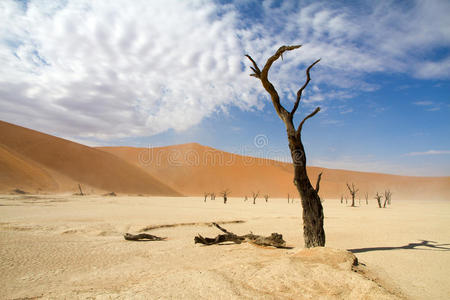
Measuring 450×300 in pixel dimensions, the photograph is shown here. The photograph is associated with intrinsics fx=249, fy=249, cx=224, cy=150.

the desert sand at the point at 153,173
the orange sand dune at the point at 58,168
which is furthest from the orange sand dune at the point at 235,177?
the orange sand dune at the point at 58,168

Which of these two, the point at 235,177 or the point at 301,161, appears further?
the point at 235,177

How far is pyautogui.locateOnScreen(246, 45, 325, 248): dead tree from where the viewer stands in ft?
18.3

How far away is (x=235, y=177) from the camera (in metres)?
73.2

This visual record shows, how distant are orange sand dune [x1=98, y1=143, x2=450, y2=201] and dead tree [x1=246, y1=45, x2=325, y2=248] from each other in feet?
185

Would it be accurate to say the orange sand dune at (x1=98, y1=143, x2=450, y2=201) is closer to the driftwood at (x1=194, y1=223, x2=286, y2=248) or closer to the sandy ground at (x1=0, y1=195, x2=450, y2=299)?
the driftwood at (x1=194, y1=223, x2=286, y2=248)

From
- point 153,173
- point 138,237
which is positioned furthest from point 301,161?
point 153,173

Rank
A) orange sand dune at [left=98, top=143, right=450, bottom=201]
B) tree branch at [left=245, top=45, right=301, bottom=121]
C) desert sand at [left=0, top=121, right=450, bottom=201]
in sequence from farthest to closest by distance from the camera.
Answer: orange sand dune at [left=98, top=143, right=450, bottom=201]
desert sand at [left=0, top=121, right=450, bottom=201]
tree branch at [left=245, top=45, right=301, bottom=121]

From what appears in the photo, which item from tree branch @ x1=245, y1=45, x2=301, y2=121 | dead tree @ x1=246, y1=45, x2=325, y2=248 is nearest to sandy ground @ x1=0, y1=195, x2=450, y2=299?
dead tree @ x1=246, y1=45, x2=325, y2=248

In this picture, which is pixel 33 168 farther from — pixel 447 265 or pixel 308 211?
pixel 447 265

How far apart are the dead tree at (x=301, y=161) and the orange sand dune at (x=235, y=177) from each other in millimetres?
56520

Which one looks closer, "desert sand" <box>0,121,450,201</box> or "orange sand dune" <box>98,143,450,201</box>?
"desert sand" <box>0,121,450,201</box>

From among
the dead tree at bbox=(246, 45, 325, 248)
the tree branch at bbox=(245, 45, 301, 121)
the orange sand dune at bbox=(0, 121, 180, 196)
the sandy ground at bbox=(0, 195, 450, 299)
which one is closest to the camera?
the sandy ground at bbox=(0, 195, 450, 299)

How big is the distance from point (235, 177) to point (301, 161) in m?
67.8

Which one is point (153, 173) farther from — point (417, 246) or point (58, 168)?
point (417, 246)
